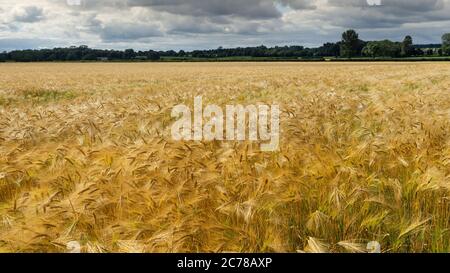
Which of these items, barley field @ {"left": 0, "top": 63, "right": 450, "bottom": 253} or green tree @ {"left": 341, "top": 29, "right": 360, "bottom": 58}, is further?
green tree @ {"left": 341, "top": 29, "right": 360, "bottom": 58}

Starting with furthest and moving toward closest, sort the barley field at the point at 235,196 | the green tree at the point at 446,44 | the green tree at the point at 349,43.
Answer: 1. the green tree at the point at 349,43
2. the green tree at the point at 446,44
3. the barley field at the point at 235,196

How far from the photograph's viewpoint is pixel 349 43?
127 meters

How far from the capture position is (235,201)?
3037mm

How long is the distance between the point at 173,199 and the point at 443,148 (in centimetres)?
265

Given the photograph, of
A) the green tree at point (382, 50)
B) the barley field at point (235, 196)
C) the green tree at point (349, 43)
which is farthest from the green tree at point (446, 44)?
the barley field at point (235, 196)

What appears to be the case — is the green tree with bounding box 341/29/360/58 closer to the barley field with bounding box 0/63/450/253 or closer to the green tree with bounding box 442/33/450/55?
the green tree with bounding box 442/33/450/55

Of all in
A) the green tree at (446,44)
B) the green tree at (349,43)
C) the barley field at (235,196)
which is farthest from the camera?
the green tree at (349,43)

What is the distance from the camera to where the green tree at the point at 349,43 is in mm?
126750

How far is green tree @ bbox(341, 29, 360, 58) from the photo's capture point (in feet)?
416

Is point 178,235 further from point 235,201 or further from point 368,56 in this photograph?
point 368,56

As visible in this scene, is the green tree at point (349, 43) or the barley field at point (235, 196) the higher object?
the green tree at point (349, 43)

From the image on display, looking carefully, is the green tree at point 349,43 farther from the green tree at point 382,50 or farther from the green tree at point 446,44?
the green tree at point 446,44

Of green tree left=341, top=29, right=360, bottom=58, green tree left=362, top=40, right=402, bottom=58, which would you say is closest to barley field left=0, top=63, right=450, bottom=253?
green tree left=362, top=40, right=402, bottom=58

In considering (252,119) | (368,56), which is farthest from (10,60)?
(252,119)
